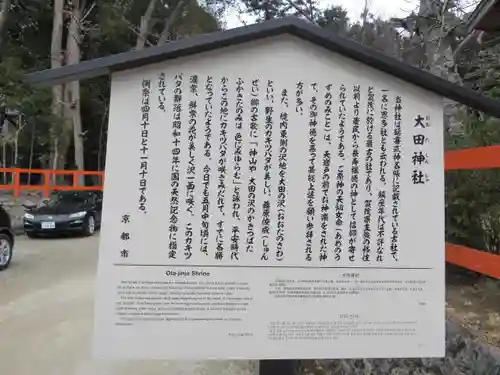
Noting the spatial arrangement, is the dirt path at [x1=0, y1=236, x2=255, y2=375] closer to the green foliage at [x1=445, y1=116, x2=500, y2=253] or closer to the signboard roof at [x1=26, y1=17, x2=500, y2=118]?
the signboard roof at [x1=26, y1=17, x2=500, y2=118]

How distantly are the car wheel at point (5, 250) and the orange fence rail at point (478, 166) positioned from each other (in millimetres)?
7518

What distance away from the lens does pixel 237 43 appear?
261cm

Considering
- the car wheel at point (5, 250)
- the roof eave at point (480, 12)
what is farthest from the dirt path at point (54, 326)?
the roof eave at point (480, 12)

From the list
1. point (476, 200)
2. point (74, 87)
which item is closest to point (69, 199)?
point (74, 87)

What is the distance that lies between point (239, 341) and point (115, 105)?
124 centimetres

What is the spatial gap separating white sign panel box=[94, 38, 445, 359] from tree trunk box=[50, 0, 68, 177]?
20.1 meters

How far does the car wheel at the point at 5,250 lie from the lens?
8.94 m

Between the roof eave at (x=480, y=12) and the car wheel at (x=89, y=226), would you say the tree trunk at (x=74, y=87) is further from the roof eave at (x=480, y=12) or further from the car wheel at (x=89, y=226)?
the roof eave at (x=480, y=12)

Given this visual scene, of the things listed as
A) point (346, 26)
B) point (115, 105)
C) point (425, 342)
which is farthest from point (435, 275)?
point (346, 26)

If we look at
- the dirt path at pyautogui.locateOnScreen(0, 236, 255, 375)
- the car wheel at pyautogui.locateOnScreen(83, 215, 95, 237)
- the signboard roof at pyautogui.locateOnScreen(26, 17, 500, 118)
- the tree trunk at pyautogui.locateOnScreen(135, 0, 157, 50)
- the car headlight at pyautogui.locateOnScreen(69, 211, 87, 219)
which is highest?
the tree trunk at pyautogui.locateOnScreen(135, 0, 157, 50)

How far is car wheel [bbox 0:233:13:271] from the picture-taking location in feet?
29.3

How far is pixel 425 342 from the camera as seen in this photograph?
2652 mm

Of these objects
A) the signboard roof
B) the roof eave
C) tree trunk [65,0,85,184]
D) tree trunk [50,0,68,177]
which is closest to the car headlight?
tree trunk [50,0,68,177]

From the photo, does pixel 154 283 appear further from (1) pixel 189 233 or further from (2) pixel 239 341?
(2) pixel 239 341
